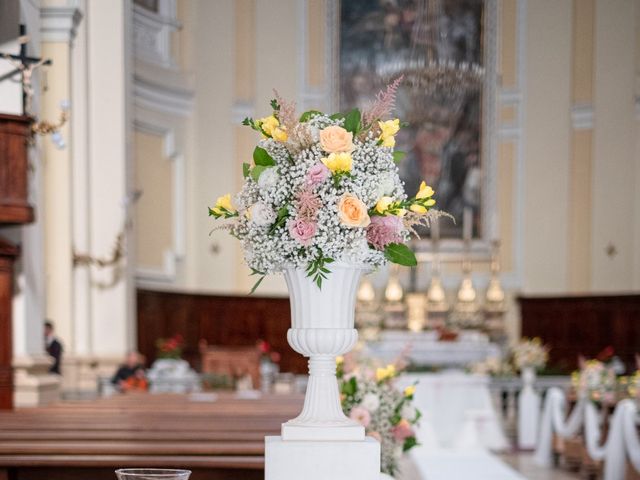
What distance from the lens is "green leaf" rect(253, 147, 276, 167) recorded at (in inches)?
133

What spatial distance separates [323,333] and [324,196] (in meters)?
0.43

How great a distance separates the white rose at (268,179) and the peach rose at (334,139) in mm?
194

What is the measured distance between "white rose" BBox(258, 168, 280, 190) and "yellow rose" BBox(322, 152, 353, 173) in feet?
0.61

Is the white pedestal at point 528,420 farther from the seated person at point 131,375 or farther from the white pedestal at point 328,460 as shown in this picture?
the white pedestal at point 328,460

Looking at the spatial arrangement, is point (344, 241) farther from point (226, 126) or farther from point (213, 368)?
point (226, 126)

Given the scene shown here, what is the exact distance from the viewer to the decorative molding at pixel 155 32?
51.6 ft

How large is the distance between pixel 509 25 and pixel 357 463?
1613 centimetres

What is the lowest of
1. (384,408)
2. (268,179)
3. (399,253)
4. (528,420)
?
(528,420)

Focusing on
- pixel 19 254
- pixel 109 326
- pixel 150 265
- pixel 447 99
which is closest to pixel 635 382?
pixel 19 254

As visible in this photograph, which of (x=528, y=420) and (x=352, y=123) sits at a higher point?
(x=352, y=123)

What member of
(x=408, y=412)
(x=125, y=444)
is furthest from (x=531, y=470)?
(x=125, y=444)

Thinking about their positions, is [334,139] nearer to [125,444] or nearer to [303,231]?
[303,231]

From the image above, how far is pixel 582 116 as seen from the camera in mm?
18062

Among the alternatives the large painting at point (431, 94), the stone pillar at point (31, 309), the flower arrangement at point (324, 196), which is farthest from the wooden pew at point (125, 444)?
the large painting at point (431, 94)
